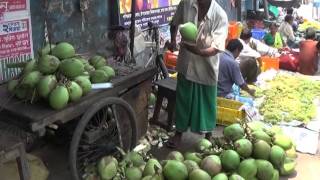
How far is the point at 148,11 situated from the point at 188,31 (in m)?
3.41

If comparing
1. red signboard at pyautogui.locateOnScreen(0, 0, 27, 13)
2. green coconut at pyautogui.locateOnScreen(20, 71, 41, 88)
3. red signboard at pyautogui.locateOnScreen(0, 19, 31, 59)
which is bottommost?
green coconut at pyautogui.locateOnScreen(20, 71, 41, 88)

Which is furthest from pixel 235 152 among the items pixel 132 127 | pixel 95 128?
pixel 95 128

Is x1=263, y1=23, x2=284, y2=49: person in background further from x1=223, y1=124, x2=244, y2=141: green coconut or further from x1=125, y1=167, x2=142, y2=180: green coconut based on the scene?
x1=125, y1=167, x2=142, y2=180: green coconut

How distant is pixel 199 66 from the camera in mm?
4461

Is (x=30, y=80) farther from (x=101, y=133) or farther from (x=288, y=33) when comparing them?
(x=288, y=33)

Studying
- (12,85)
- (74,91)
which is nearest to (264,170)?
(74,91)

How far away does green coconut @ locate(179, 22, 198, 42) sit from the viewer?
163 inches

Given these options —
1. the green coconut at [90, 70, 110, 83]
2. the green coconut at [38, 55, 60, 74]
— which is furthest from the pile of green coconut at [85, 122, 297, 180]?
the green coconut at [38, 55, 60, 74]

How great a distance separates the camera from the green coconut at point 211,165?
3.81 metres

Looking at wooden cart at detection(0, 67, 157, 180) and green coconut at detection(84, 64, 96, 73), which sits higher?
green coconut at detection(84, 64, 96, 73)

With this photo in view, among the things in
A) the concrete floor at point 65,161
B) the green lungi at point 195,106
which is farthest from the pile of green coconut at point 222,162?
the green lungi at point 195,106

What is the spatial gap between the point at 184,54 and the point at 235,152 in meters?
1.22

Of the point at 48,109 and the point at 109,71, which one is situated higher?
the point at 109,71

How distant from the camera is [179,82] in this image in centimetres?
468
